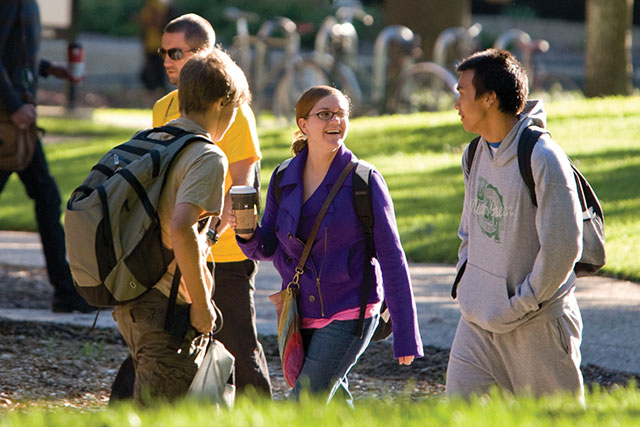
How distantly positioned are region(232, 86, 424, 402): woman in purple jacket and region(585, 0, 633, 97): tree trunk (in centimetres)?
1267

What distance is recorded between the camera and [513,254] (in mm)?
3678

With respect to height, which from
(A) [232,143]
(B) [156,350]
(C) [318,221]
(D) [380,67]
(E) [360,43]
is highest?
(E) [360,43]

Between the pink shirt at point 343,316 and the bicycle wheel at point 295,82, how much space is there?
1115 cm

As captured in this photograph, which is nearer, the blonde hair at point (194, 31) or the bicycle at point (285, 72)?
the blonde hair at point (194, 31)

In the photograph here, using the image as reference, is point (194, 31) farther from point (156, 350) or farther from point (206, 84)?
point (156, 350)

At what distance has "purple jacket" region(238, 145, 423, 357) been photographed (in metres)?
3.95

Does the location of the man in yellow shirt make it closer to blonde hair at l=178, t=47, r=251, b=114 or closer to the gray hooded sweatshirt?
blonde hair at l=178, t=47, r=251, b=114

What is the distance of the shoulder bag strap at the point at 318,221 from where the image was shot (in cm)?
396

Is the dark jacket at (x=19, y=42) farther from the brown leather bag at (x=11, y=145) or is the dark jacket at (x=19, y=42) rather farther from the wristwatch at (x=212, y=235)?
the wristwatch at (x=212, y=235)

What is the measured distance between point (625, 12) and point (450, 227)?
792 cm

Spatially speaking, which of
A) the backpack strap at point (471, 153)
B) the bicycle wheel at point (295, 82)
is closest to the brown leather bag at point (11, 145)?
the backpack strap at point (471, 153)

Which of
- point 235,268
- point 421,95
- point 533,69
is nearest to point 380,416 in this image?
point 235,268

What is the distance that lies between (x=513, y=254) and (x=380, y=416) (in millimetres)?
950

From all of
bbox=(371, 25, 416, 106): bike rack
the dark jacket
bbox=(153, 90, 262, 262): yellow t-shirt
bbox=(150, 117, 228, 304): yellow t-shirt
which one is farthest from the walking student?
bbox=(371, 25, 416, 106): bike rack
